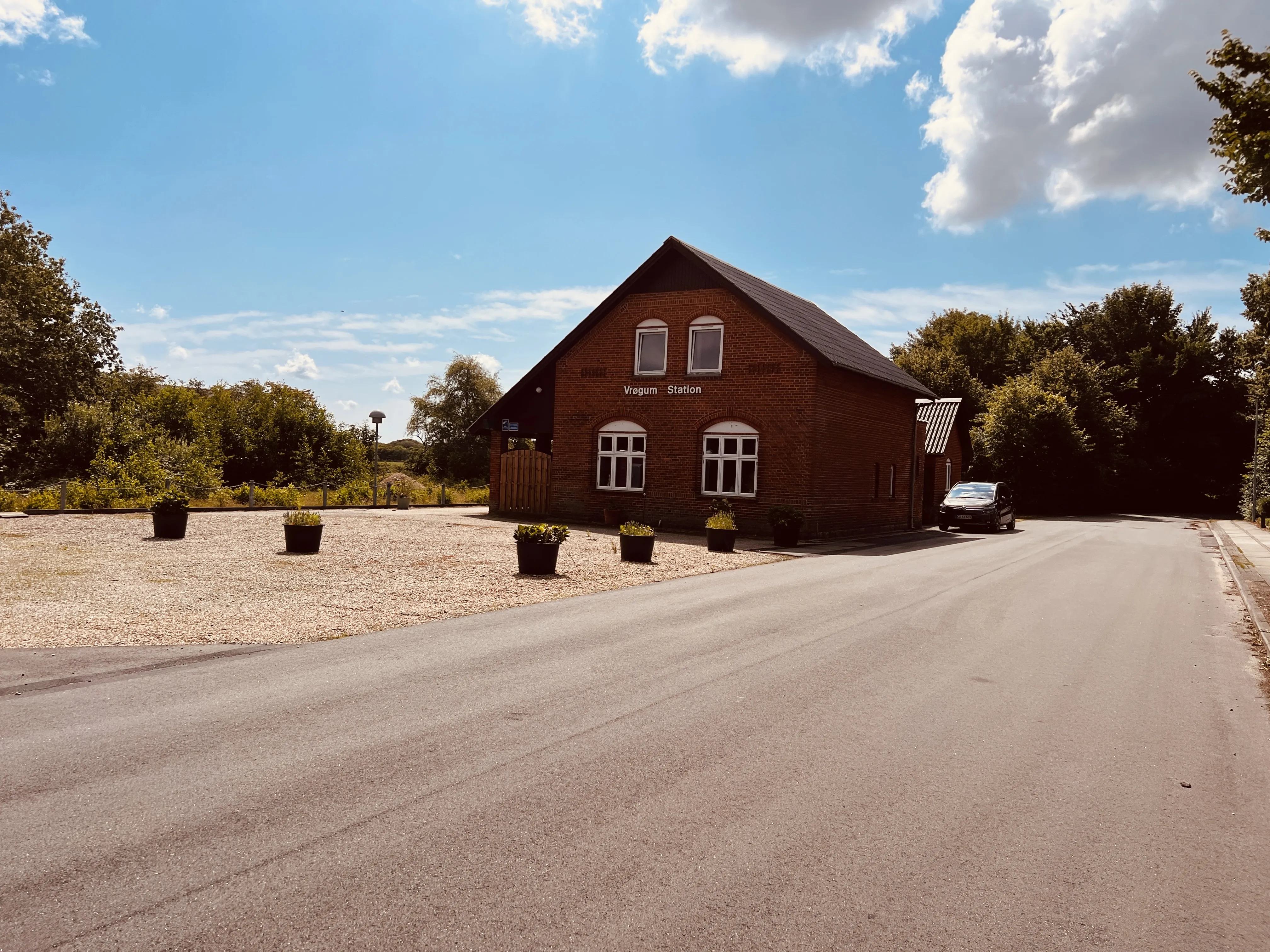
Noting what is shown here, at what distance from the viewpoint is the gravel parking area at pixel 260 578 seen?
848 cm

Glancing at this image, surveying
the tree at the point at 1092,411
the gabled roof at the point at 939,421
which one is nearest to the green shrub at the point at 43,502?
the gabled roof at the point at 939,421

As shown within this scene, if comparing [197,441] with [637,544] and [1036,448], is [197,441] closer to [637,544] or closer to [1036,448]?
[637,544]

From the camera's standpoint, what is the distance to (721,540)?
18.4m

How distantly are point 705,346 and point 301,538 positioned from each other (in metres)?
13.2

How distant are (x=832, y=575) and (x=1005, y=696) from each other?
7.83 meters

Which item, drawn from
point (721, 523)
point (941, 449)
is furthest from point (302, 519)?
point (941, 449)

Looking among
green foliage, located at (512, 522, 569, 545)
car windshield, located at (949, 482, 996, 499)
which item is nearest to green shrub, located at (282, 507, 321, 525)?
green foliage, located at (512, 522, 569, 545)

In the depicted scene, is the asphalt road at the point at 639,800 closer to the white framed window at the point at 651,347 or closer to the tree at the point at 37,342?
the white framed window at the point at 651,347

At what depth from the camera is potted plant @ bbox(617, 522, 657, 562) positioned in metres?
15.8

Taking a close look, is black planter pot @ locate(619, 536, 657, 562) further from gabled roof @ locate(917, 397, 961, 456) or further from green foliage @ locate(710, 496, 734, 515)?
gabled roof @ locate(917, 397, 961, 456)

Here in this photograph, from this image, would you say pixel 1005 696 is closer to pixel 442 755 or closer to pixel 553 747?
pixel 553 747

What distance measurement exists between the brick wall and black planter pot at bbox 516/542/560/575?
10.7 m

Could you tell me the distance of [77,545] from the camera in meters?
14.9

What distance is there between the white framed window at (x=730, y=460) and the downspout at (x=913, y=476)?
32.2 ft
